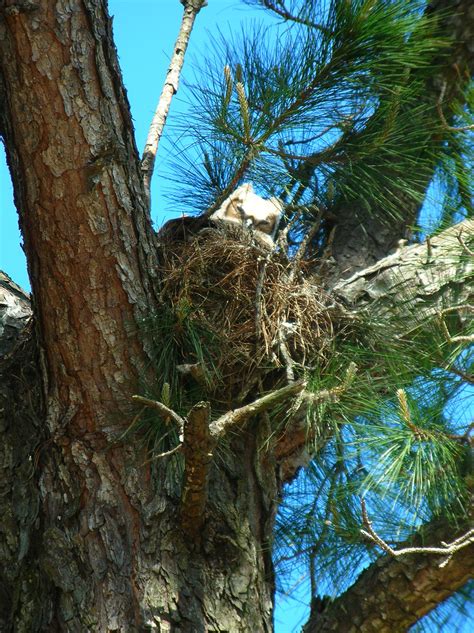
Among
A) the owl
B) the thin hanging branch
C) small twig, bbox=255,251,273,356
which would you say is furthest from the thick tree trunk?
the owl

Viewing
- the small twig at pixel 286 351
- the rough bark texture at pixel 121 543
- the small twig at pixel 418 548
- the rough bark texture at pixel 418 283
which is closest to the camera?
the small twig at pixel 418 548

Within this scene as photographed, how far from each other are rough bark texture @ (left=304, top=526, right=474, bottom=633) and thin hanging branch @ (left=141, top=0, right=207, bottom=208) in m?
1.14

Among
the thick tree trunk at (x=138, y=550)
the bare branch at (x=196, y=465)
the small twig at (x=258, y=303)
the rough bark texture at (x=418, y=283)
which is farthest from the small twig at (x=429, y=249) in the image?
the bare branch at (x=196, y=465)

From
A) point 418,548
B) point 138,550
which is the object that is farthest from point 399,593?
point 138,550

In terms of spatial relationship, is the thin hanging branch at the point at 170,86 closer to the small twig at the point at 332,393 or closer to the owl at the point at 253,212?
the owl at the point at 253,212

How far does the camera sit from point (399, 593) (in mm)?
1852

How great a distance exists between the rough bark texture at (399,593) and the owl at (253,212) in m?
1.26

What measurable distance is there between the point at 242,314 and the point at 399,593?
727 mm

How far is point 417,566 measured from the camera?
1842 millimetres

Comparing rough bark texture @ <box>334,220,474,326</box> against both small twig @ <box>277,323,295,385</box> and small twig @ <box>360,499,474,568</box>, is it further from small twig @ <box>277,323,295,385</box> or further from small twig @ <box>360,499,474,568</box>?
small twig @ <box>360,499,474,568</box>

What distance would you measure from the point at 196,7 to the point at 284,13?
10.7 inches

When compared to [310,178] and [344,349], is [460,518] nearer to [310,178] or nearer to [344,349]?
[344,349]

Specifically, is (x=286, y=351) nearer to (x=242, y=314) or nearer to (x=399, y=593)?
(x=242, y=314)

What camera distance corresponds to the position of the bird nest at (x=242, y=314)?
2066 mm
